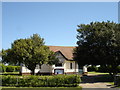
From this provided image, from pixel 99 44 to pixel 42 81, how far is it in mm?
10617

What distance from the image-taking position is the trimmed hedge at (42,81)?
73.2 feet

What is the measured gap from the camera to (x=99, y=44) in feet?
97.0

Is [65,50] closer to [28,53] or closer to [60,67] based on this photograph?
[60,67]

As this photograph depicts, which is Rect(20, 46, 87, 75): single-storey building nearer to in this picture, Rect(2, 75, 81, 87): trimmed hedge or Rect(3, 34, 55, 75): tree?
Rect(3, 34, 55, 75): tree

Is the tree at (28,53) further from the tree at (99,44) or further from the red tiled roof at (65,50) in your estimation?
the red tiled roof at (65,50)

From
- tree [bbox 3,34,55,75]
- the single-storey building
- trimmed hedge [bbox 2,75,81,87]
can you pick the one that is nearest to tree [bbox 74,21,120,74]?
tree [bbox 3,34,55,75]

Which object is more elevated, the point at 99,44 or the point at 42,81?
the point at 99,44

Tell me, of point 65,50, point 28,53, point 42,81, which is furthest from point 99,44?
point 65,50

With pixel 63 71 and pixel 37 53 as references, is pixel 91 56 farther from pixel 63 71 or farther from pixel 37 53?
pixel 63 71

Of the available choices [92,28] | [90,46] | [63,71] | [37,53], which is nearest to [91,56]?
[90,46]

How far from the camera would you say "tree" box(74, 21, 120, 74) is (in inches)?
1141

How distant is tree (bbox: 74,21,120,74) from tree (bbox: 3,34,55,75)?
20.0 ft

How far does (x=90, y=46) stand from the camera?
30.3 metres

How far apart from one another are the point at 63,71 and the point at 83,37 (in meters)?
14.6
